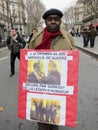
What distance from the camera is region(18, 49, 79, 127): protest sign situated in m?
3.70

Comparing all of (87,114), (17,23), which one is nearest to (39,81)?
(87,114)

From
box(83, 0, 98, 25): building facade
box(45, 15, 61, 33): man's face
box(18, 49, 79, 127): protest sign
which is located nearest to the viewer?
box(18, 49, 79, 127): protest sign

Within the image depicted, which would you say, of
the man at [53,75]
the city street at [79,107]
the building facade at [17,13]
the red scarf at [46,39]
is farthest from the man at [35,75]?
the building facade at [17,13]

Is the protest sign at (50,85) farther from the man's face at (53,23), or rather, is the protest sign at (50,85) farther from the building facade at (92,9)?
the building facade at (92,9)

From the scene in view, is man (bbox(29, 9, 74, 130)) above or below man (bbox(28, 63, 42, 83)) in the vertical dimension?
above

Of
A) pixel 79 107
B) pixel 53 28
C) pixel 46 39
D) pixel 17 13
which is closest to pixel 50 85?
pixel 46 39

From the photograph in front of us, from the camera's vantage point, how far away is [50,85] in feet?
12.3

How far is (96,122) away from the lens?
534 cm

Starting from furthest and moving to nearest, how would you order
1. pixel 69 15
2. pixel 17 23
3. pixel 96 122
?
pixel 69 15 < pixel 17 23 < pixel 96 122

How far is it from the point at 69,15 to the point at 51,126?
146 m

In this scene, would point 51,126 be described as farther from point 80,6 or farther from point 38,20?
point 80,6

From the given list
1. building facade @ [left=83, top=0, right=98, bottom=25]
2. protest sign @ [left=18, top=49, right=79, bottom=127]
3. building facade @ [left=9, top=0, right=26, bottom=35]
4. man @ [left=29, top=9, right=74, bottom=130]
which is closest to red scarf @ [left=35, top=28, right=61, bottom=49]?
man @ [left=29, top=9, right=74, bottom=130]

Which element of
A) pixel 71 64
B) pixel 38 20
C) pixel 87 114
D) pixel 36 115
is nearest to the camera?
pixel 71 64

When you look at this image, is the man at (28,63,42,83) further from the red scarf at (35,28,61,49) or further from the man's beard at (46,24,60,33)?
the man's beard at (46,24,60,33)
